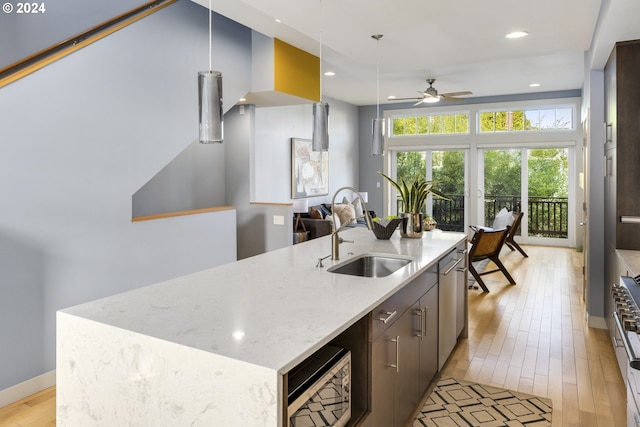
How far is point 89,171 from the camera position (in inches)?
126

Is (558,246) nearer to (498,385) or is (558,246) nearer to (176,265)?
(498,385)

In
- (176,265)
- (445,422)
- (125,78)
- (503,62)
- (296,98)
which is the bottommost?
(445,422)

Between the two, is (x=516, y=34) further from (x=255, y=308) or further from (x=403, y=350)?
(x=255, y=308)

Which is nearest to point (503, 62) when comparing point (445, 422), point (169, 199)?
point (169, 199)

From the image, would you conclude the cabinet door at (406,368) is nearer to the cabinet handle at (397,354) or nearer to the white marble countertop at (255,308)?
the cabinet handle at (397,354)

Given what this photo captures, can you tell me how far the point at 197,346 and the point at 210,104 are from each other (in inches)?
40.8

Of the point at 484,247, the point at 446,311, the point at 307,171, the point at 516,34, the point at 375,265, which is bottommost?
the point at 446,311

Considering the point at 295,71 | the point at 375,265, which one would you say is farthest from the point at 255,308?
the point at 295,71

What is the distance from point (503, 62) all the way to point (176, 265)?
16.3ft

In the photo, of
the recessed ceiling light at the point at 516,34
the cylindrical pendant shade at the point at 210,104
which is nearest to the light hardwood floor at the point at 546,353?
the cylindrical pendant shade at the point at 210,104

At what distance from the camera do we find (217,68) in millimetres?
4477

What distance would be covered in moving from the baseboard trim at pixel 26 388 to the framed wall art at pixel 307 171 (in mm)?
5107

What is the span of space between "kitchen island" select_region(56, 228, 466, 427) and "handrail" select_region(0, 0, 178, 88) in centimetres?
177

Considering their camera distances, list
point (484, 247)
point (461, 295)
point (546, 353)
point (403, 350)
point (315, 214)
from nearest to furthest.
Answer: point (403, 350) < point (546, 353) < point (461, 295) < point (484, 247) < point (315, 214)
